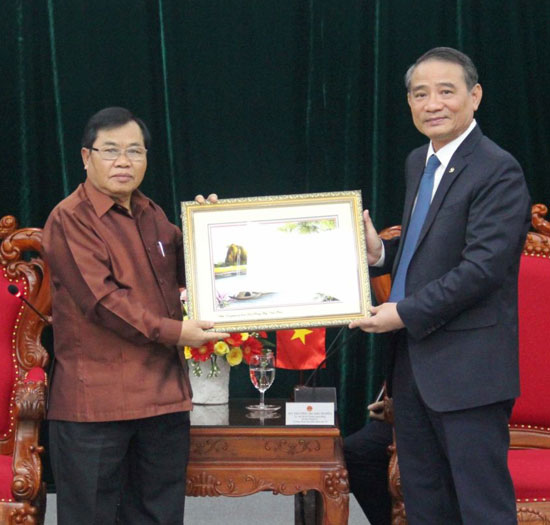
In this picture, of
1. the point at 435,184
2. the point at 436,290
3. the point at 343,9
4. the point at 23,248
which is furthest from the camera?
the point at 343,9

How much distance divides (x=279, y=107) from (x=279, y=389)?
1.16 metres

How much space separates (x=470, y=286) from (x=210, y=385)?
93 centimetres

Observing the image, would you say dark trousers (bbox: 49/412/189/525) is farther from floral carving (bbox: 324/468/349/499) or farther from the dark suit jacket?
the dark suit jacket

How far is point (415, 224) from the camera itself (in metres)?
2.49

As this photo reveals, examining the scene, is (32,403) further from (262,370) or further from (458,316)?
(458,316)

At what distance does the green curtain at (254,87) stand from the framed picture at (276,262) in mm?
1308

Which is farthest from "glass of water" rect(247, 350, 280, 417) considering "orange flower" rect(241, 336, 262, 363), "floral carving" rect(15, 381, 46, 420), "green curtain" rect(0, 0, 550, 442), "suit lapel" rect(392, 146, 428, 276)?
"green curtain" rect(0, 0, 550, 442)

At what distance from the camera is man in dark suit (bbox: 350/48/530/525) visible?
7.57ft

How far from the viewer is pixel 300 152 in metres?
3.94

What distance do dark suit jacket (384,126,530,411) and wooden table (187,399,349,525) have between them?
0.42 m

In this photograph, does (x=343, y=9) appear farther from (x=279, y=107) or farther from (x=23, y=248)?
(x=23, y=248)

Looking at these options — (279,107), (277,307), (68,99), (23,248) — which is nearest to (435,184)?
(277,307)

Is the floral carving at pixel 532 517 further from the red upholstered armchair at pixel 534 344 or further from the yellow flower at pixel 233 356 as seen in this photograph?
the yellow flower at pixel 233 356

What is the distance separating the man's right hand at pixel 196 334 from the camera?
2.46 m
